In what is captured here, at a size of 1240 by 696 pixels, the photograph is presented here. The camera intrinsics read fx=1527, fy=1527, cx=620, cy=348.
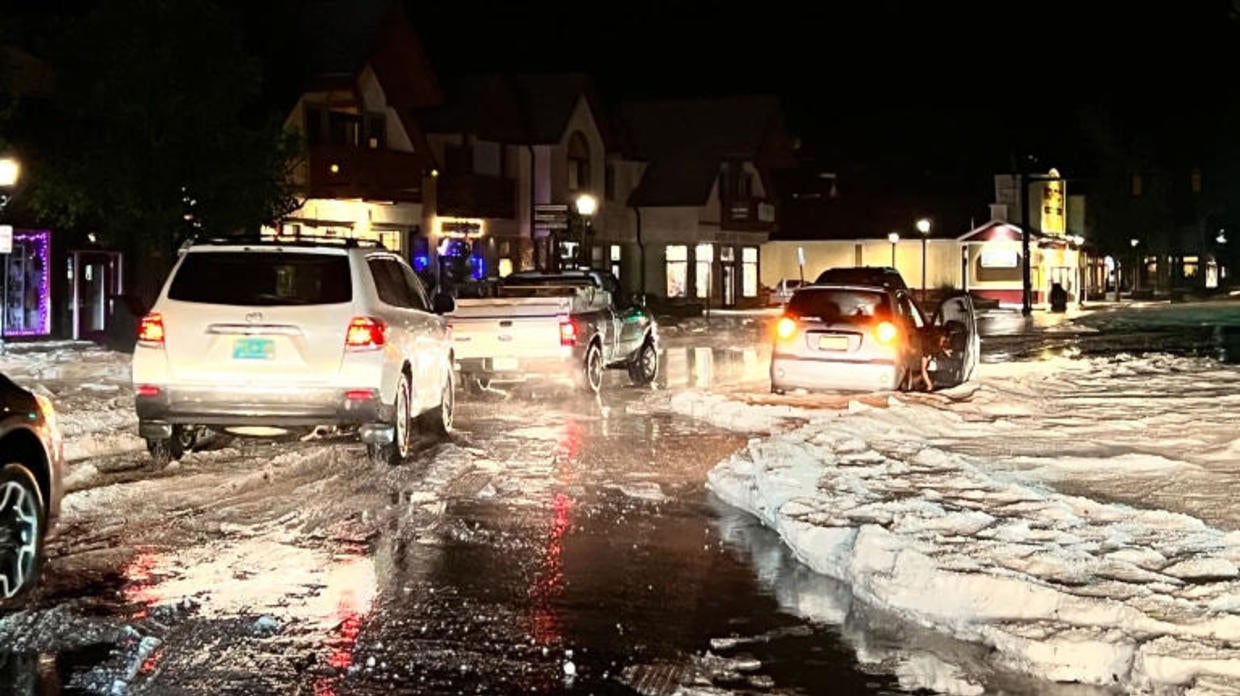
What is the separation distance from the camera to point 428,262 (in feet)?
143

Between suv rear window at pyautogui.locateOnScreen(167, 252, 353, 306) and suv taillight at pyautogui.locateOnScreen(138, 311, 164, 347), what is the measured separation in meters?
0.22

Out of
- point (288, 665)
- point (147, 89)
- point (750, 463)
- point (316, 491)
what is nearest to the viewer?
point (288, 665)

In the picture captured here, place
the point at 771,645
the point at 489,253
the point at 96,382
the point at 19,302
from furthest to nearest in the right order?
1. the point at 489,253
2. the point at 19,302
3. the point at 96,382
4. the point at 771,645

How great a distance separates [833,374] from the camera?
1892cm

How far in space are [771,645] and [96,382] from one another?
51.1ft

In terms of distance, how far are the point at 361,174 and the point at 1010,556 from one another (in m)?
30.6

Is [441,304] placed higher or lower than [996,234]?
lower

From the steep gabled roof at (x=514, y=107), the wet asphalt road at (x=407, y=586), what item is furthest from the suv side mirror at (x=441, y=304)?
the steep gabled roof at (x=514, y=107)

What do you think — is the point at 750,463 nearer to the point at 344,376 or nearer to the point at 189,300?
the point at 344,376

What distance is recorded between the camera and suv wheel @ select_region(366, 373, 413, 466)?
42.0 feet

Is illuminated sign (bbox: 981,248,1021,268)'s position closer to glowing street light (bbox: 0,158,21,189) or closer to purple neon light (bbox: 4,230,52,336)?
purple neon light (bbox: 4,230,52,336)

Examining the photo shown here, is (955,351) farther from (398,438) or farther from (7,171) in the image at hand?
(7,171)

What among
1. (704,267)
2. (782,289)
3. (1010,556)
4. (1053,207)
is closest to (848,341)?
(1010,556)

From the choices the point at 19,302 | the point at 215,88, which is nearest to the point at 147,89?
the point at 215,88
